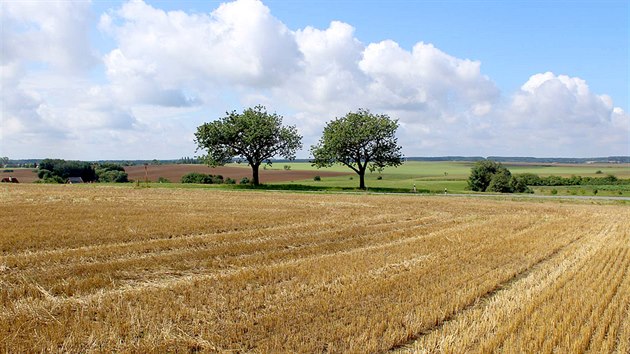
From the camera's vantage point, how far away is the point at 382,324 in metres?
9.19

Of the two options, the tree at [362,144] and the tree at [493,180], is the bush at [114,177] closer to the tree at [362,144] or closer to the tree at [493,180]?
the tree at [362,144]

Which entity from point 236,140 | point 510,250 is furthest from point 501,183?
point 510,250

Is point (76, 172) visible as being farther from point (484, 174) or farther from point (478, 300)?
point (478, 300)

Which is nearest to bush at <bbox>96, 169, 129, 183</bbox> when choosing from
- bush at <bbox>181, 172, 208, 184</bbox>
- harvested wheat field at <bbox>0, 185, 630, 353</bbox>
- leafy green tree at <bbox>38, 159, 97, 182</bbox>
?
leafy green tree at <bbox>38, 159, 97, 182</bbox>

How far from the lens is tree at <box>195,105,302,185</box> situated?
67062mm

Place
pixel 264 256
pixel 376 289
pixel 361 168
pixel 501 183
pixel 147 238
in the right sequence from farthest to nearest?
pixel 501 183 < pixel 361 168 < pixel 147 238 < pixel 264 256 < pixel 376 289

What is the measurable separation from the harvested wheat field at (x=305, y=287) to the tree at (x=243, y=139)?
43.0 metres

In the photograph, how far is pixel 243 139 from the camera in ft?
220

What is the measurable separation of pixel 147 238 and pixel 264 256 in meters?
6.16

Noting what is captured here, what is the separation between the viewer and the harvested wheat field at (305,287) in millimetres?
8508

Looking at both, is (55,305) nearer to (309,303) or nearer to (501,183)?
(309,303)

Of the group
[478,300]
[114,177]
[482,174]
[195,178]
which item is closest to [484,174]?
[482,174]

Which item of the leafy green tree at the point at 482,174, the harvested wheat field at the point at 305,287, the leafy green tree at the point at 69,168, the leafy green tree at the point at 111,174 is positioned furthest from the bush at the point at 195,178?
the harvested wheat field at the point at 305,287

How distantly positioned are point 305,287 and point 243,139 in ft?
186
